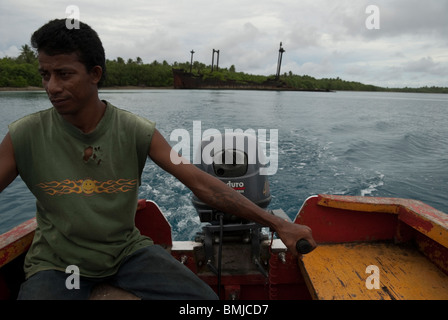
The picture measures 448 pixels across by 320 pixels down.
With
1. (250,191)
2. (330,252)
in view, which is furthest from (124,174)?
(330,252)

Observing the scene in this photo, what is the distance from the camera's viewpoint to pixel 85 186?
1.23m

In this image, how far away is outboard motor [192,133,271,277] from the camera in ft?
6.50

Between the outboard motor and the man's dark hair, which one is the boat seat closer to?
the outboard motor

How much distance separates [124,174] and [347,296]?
4.26 ft

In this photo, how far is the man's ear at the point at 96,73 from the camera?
49.4 inches

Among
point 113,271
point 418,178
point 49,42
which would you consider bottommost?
point 418,178

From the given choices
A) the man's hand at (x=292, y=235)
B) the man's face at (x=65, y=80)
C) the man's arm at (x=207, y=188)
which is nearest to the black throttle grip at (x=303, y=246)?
the man's hand at (x=292, y=235)

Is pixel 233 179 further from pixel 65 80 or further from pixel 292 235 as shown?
pixel 65 80

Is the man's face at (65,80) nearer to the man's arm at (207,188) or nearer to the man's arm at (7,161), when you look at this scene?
the man's arm at (7,161)

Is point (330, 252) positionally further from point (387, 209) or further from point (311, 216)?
point (387, 209)

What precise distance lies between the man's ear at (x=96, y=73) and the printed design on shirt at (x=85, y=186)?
421 millimetres

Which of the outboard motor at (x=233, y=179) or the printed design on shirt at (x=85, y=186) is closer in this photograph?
the printed design on shirt at (x=85, y=186)

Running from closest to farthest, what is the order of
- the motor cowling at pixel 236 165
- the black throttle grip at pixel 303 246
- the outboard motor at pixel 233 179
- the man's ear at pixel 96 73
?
1. the black throttle grip at pixel 303 246
2. the man's ear at pixel 96 73
3. the outboard motor at pixel 233 179
4. the motor cowling at pixel 236 165

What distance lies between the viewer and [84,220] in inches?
47.4
